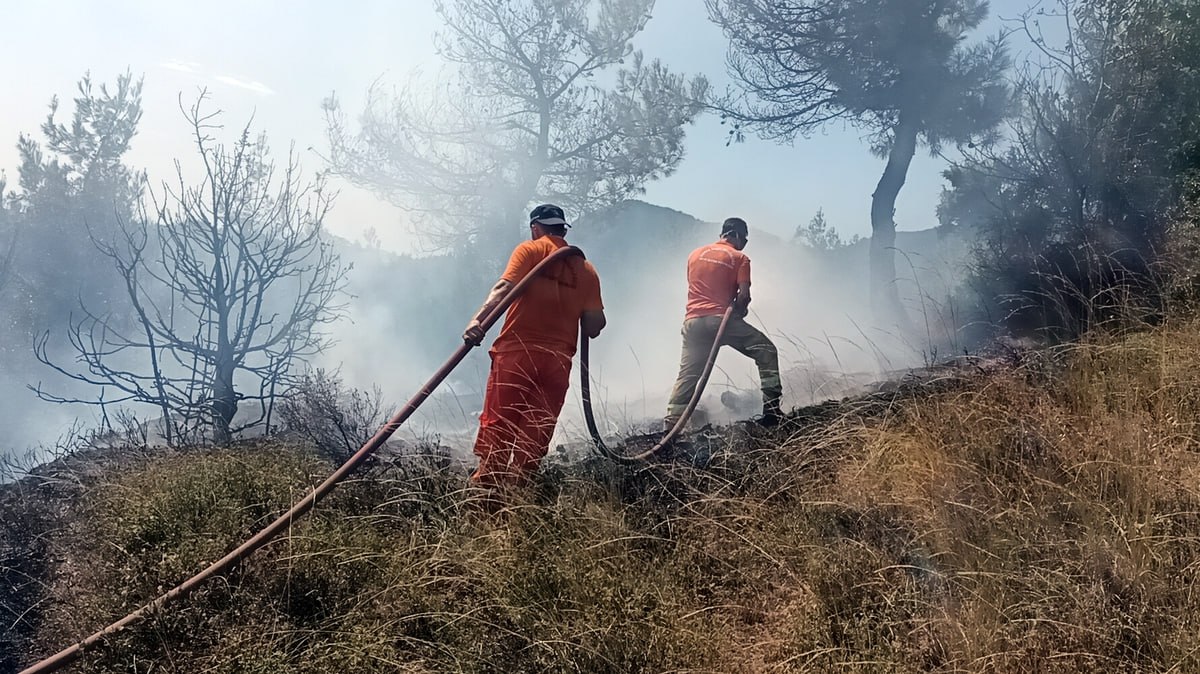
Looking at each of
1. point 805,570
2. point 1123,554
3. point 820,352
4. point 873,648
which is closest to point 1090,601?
point 1123,554

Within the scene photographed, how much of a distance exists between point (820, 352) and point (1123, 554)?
11.3 metres

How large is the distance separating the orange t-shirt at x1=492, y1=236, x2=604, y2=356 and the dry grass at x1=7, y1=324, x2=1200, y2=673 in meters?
0.74

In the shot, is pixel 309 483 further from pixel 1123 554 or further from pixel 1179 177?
pixel 1179 177

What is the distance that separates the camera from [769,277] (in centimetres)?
1734

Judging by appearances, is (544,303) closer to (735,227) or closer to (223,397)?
(735,227)

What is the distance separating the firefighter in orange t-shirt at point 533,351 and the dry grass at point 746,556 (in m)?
0.27

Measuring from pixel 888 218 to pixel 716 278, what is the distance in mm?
9035

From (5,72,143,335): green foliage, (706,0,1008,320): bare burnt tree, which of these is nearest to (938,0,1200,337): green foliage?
(706,0,1008,320): bare burnt tree

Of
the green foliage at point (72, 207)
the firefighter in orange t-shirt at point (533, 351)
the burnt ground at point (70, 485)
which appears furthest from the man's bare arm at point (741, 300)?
the green foliage at point (72, 207)

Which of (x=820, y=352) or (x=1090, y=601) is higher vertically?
(x=820, y=352)

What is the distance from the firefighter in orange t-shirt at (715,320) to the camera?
5.36 m

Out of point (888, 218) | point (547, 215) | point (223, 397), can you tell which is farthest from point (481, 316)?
point (888, 218)

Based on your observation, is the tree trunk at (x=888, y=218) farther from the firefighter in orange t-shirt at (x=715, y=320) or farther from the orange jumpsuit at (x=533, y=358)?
the orange jumpsuit at (x=533, y=358)

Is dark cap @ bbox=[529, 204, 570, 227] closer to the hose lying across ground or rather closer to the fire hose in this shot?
the fire hose
